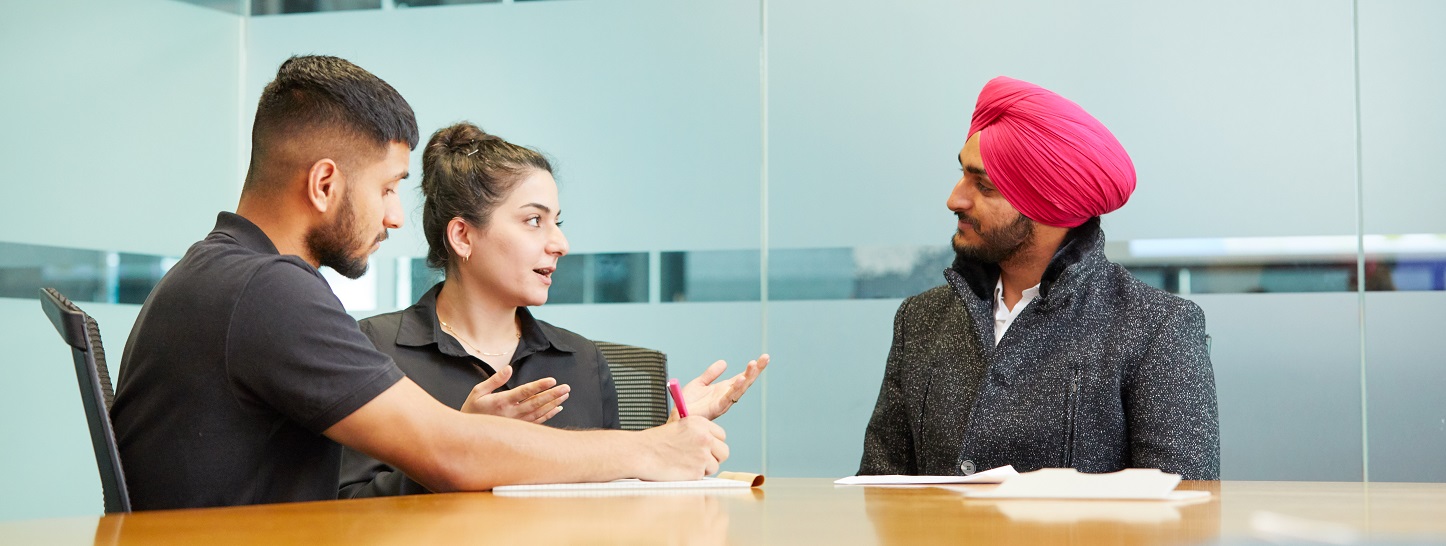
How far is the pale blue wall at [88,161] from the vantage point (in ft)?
12.5

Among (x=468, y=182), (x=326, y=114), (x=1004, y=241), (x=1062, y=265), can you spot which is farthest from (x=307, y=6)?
(x=1062, y=265)

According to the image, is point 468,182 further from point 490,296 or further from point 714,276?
point 714,276

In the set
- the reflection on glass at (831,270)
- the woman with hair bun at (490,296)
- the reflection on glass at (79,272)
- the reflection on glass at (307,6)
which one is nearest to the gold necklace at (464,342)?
the woman with hair bun at (490,296)

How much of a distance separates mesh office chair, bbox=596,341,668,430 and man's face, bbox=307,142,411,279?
798mm

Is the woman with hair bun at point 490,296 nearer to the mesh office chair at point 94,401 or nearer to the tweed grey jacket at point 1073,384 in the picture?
the tweed grey jacket at point 1073,384

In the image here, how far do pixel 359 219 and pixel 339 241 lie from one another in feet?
0.15

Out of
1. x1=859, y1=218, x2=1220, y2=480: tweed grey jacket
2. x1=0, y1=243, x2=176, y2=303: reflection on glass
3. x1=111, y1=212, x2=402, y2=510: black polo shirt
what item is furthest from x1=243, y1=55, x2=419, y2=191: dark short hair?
x1=0, y1=243, x2=176, y2=303: reflection on glass

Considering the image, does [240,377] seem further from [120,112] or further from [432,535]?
[120,112]

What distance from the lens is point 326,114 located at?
1672mm

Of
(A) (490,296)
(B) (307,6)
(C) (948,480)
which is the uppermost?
(B) (307,6)

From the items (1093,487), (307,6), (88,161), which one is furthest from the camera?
(307,6)

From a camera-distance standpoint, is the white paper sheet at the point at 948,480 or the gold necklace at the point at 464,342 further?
the gold necklace at the point at 464,342

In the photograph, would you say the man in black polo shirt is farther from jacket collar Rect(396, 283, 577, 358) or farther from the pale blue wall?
the pale blue wall

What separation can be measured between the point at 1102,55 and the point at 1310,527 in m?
2.93
